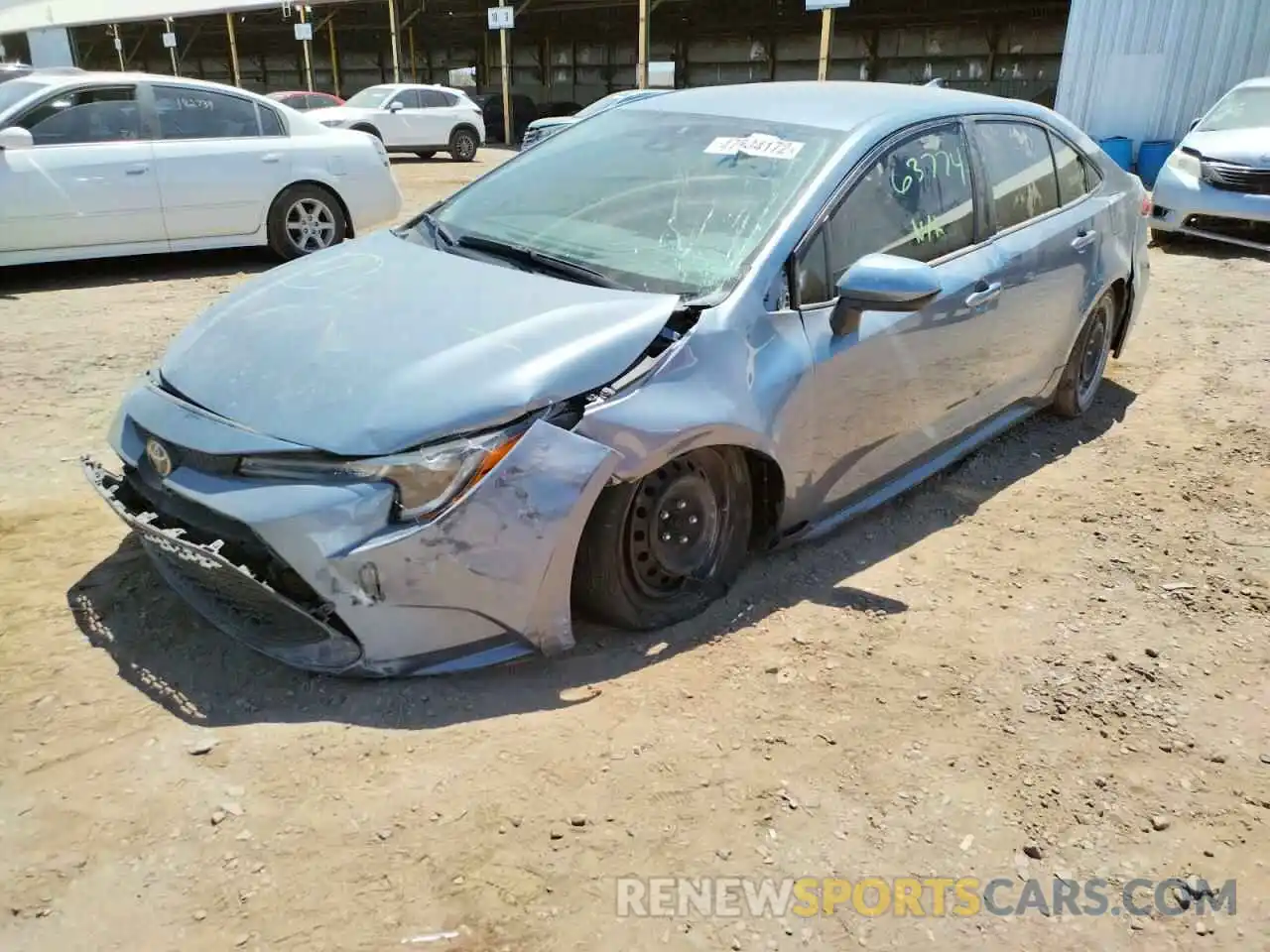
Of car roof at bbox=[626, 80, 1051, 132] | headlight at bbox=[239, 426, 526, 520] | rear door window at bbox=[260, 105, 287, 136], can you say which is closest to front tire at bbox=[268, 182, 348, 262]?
rear door window at bbox=[260, 105, 287, 136]

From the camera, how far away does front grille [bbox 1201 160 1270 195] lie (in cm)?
903

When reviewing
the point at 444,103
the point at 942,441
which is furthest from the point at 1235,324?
the point at 444,103

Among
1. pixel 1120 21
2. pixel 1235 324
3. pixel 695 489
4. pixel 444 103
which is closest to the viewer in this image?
pixel 695 489

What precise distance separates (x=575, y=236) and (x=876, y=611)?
1579mm

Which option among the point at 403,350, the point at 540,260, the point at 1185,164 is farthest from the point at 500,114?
the point at 403,350

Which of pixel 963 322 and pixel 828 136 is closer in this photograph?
Answer: pixel 828 136

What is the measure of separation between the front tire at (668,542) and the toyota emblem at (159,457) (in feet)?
3.70

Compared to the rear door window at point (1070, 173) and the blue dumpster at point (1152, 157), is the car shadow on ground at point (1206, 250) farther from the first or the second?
the rear door window at point (1070, 173)

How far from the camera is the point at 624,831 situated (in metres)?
2.26

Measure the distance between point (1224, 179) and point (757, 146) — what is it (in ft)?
25.8

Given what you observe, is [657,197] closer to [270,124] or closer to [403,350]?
[403,350]

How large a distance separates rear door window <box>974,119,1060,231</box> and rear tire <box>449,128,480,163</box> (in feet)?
60.6

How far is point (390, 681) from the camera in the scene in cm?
266

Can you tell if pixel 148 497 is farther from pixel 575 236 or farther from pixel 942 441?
pixel 942 441
